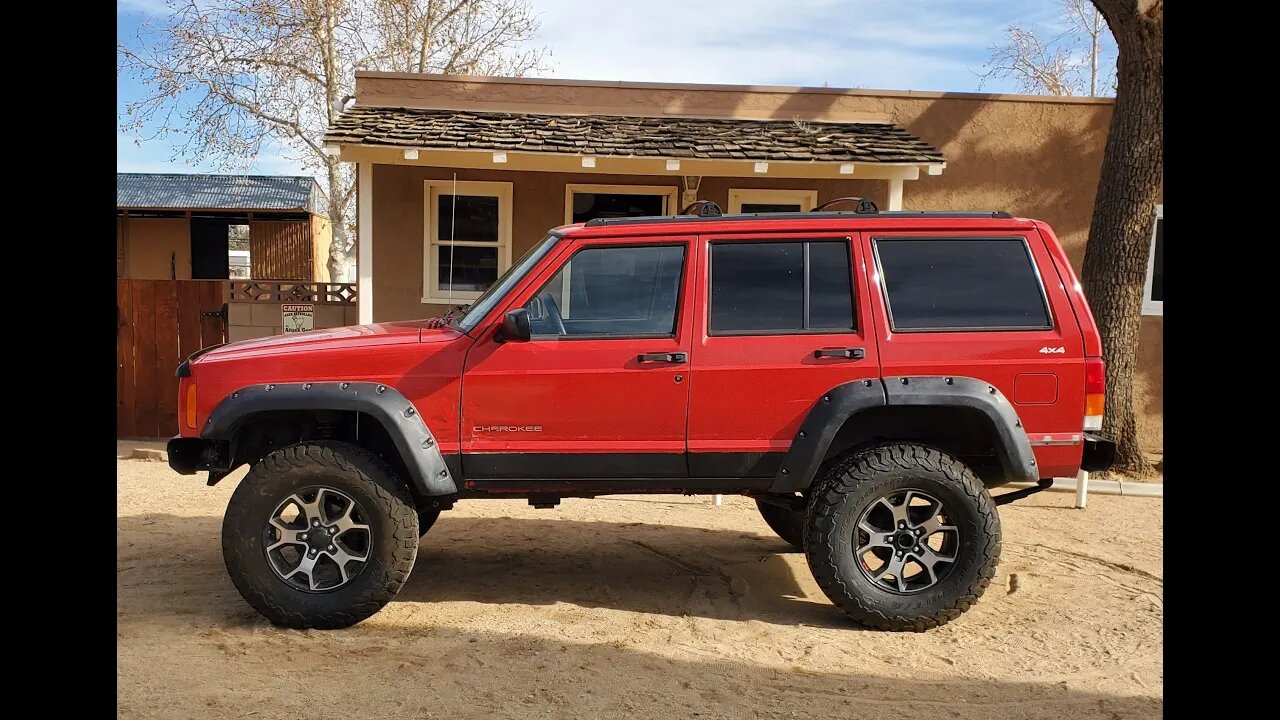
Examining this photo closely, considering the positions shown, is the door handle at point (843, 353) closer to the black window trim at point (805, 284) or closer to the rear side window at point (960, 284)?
the black window trim at point (805, 284)

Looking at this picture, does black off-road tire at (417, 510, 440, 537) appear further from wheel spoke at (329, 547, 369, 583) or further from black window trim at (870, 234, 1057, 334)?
black window trim at (870, 234, 1057, 334)

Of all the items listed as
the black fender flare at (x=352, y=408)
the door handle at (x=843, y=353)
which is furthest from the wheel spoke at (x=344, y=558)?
the door handle at (x=843, y=353)

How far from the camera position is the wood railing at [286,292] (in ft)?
33.8

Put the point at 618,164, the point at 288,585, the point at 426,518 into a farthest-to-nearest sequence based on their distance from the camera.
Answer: the point at 618,164 < the point at 426,518 < the point at 288,585

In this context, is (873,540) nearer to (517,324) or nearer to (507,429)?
(507,429)

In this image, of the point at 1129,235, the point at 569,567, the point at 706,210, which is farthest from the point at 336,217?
the point at 706,210

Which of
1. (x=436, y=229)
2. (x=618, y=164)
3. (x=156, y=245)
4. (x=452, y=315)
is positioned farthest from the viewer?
(x=156, y=245)

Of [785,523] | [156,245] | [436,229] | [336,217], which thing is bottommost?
[785,523]

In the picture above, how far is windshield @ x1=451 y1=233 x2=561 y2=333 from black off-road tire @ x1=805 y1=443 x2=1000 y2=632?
1879 millimetres

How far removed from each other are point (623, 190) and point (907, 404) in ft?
21.7

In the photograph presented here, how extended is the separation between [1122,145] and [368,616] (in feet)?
26.3

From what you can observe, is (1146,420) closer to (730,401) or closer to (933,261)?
(933,261)

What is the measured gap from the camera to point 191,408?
465 centimetres
